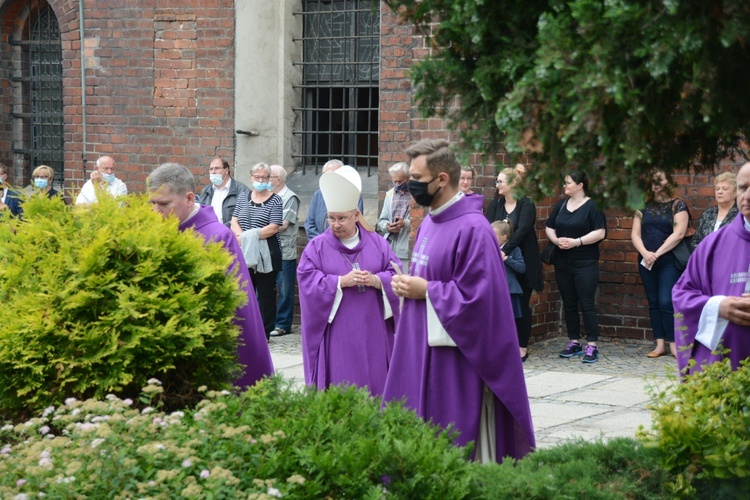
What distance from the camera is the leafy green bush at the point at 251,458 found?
3.71 metres

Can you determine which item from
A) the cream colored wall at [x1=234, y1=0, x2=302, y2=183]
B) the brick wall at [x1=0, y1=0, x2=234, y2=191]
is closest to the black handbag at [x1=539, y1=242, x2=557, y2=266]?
the cream colored wall at [x1=234, y1=0, x2=302, y2=183]

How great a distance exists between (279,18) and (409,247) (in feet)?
12.7

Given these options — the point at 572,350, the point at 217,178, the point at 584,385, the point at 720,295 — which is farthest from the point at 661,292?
the point at 217,178

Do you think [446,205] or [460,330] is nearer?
[460,330]

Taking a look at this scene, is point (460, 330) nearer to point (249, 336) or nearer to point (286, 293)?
point (249, 336)

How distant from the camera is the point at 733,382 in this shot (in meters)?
4.38

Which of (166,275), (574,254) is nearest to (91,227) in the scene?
(166,275)

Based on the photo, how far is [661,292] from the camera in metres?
10.6

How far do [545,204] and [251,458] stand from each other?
779 cm

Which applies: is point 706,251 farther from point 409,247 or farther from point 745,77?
point 409,247

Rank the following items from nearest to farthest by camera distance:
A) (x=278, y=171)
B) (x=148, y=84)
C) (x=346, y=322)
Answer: (x=346, y=322) < (x=278, y=171) < (x=148, y=84)

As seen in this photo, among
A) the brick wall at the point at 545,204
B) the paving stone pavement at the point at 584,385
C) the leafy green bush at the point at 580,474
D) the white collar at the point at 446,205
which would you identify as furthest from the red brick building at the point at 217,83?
A: the leafy green bush at the point at 580,474

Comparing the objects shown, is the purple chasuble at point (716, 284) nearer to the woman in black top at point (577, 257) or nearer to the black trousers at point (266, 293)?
the woman in black top at point (577, 257)

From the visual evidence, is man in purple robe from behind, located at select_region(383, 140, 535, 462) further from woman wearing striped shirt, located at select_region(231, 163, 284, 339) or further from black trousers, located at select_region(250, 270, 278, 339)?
black trousers, located at select_region(250, 270, 278, 339)
